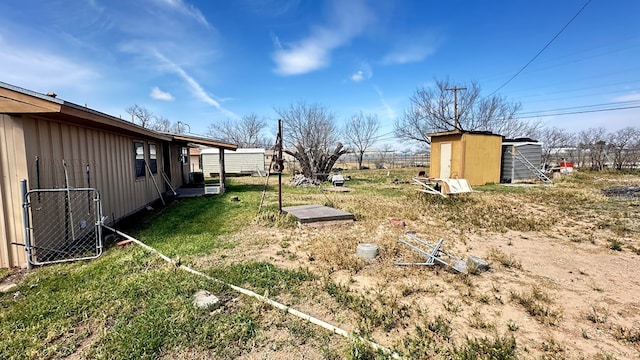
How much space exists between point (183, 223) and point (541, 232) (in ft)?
22.2

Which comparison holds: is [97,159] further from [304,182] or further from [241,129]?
[241,129]

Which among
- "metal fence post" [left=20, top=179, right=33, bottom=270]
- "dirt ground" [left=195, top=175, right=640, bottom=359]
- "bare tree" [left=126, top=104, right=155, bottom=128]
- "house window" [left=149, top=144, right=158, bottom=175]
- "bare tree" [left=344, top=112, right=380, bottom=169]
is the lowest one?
"dirt ground" [left=195, top=175, right=640, bottom=359]

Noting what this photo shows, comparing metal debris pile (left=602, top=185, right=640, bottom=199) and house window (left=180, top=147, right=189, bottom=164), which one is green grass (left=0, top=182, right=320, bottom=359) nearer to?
house window (left=180, top=147, right=189, bottom=164)

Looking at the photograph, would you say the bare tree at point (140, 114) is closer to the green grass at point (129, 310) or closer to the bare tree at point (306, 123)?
the bare tree at point (306, 123)

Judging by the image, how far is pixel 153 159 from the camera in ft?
27.8

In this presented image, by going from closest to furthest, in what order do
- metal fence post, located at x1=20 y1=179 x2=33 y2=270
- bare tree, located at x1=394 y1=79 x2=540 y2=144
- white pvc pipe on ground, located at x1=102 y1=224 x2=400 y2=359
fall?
white pvc pipe on ground, located at x1=102 y1=224 x2=400 y2=359
metal fence post, located at x1=20 y1=179 x2=33 y2=270
bare tree, located at x1=394 y1=79 x2=540 y2=144

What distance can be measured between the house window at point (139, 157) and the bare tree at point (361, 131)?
27321mm

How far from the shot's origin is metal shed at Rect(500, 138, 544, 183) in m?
12.9

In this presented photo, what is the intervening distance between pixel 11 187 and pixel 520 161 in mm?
15949

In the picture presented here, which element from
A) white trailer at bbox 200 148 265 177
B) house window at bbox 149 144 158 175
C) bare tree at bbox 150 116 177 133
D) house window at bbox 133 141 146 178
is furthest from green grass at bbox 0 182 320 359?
bare tree at bbox 150 116 177 133

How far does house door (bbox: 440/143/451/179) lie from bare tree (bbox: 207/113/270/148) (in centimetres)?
3148

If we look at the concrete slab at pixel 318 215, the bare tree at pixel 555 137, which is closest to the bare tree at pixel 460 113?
the bare tree at pixel 555 137

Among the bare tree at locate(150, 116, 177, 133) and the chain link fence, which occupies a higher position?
the bare tree at locate(150, 116, 177, 133)

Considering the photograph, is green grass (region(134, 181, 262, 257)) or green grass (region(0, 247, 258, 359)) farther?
green grass (region(134, 181, 262, 257))
